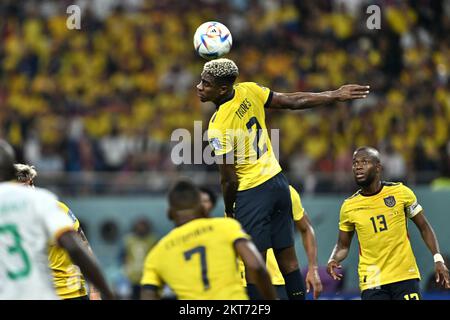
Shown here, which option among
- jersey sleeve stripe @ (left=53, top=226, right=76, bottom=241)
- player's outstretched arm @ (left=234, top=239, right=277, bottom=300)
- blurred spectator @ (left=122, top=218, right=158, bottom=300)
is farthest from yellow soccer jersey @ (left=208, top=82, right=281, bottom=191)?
blurred spectator @ (left=122, top=218, right=158, bottom=300)

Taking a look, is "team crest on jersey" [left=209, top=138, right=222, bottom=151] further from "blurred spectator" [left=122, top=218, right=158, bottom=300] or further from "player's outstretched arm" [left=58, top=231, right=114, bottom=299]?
"blurred spectator" [left=122, top=218, right=158, bottom=300]

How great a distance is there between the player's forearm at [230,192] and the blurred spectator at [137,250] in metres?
7.68

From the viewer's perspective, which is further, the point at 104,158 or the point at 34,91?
the point at 34,91

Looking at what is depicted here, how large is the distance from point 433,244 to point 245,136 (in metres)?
2.29

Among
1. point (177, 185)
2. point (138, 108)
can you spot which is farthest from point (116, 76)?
point (177, 185)

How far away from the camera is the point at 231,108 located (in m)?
9.63

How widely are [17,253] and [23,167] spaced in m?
2.78

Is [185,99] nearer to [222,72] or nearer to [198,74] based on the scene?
[198,74]

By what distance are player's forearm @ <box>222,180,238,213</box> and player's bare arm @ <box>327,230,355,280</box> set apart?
1.39 m

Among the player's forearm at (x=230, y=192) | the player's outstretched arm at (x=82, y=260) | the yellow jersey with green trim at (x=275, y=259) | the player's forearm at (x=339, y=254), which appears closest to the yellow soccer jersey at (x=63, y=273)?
the player's forearm at (x=230, y=192)

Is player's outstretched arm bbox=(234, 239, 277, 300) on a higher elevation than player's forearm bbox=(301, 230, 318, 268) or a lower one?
higher

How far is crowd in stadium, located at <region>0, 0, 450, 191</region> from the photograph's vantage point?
17984mm

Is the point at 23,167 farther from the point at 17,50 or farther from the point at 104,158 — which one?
the point at 17,50

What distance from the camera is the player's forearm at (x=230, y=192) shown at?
9.62 m
